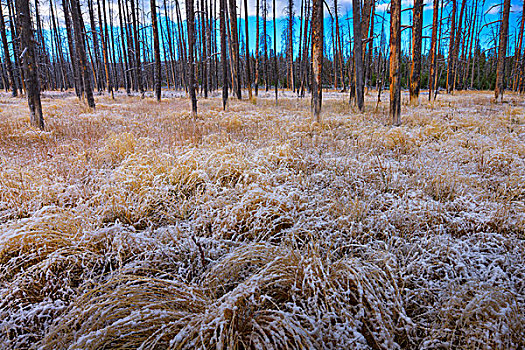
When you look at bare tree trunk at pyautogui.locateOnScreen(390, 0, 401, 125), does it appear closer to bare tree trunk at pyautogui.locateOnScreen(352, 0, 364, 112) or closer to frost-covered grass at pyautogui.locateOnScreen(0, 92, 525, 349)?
bare tree trunk at pyautogui.locateOnScreen(352, 0, 364, 112)

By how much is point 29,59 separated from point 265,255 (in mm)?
8123

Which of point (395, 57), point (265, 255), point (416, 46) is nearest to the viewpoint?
point (265, 255)

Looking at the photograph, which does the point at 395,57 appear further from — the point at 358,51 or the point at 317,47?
the point at 358,51

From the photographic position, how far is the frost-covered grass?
4.40 feet

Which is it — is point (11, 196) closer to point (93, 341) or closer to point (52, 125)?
point (93, 341)

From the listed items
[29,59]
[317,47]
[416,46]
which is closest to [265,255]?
[317,47]

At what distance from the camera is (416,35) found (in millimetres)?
10445

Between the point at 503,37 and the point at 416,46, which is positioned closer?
the point at 416,46

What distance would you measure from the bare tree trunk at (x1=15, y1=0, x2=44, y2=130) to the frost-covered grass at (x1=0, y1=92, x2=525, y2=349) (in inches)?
149

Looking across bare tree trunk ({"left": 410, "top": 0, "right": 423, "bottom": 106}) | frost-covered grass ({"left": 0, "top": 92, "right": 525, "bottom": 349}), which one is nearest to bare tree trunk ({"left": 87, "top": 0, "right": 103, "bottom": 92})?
bare tree trunk ({"left": 410, "top": 0, "right": 423, "bottom": 106})

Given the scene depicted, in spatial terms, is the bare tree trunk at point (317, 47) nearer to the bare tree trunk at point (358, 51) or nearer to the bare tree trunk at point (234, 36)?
the bare tree trunk at point (358, 51)

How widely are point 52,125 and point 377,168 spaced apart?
844 cm

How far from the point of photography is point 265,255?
6.01ft

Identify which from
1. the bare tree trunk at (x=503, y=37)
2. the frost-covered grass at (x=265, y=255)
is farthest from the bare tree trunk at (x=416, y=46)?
the frost-covered grass at (x=265, y=255)
